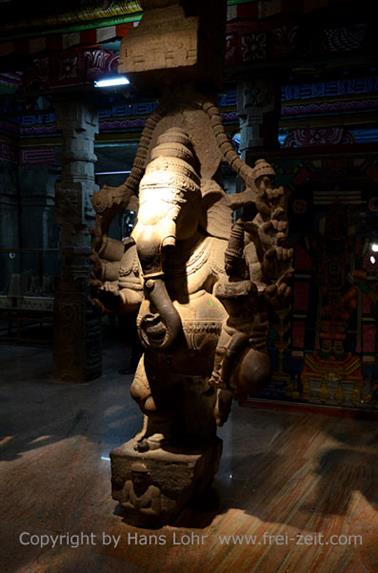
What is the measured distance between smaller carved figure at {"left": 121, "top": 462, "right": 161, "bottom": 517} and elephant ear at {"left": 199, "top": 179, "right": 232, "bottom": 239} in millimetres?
1378

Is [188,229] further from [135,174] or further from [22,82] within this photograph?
[22,82]

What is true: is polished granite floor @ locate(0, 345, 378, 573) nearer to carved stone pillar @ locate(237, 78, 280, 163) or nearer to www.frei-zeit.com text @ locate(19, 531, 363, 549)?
www.frei-zeit.com text @ locate(19, 531, 363, 549)

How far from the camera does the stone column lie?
6.14 m

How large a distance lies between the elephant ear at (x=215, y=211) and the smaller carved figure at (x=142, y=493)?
4.52 ft

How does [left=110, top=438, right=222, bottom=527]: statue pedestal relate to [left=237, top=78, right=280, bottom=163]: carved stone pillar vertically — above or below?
below

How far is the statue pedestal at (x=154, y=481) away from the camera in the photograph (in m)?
A: 2.98

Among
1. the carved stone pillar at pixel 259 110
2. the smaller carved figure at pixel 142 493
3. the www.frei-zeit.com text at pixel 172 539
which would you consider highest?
the carved stone pillar at pixel 259 110

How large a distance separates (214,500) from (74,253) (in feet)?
11.8

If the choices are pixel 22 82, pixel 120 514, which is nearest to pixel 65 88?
pixel 22 82

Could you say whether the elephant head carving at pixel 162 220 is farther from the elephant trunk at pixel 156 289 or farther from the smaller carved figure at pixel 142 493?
the smaller carved figure at pixel 142 493

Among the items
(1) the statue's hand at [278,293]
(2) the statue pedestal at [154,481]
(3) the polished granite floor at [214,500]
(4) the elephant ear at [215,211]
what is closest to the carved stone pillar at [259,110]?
(4) the elephant ear at [215,211]

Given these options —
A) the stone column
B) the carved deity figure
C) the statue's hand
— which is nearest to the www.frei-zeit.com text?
the carved deity figure

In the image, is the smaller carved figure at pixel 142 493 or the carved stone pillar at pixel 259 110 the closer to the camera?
the smaller carved figure at pixel 142 493

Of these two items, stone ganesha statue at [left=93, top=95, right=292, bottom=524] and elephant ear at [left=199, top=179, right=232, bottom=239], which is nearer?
stone ganesha statue at [left=93, top=95, right=292, bottom=524]
